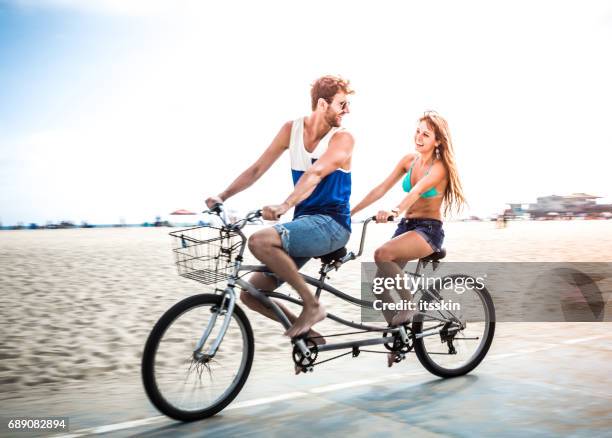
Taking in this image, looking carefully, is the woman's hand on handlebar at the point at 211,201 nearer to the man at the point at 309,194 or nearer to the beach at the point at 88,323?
the man at the point at 309,194

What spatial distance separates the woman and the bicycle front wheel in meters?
1.29

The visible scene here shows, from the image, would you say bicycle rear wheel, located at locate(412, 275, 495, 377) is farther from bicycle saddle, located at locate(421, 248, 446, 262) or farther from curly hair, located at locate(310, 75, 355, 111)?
curly hair, located at locate(310, 75, 355, 111)

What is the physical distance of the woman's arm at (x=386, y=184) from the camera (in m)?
5.41

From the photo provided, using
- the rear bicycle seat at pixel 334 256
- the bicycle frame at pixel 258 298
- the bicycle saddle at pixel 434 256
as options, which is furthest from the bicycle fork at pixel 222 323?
the bicycle saddle at pixel 434 256

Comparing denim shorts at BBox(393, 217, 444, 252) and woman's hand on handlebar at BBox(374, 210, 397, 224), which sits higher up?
woman's hand on handlebar at BBox(374, 210, 397, 224)

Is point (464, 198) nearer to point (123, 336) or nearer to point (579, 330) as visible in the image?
point (579, 330)

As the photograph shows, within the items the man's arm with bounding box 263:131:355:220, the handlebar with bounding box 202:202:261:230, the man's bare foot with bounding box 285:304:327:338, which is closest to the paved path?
the man's bare foot with bounding box 285:304:327:338

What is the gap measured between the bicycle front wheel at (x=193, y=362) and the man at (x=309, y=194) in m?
0.29

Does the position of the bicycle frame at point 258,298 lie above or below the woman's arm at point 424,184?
below

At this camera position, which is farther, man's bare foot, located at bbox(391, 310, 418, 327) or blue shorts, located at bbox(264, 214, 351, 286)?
man's bare foot, located at bbox(391, 310, 418, 327)

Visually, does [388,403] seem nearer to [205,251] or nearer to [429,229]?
[429,229]

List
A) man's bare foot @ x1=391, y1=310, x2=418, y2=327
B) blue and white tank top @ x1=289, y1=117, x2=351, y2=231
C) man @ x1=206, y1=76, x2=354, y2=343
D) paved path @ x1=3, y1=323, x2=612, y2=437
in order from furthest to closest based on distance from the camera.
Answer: man's bare foot @ x1=391, y1=310, x2=418, y2=327 → blue and white tank top @ x1=289, y1=117, x2=351, y2=231 → man @ x1=206, y1=76, x2=354, y2=343 → paved path @ x1=3, y1=323, x2=612, y2=437

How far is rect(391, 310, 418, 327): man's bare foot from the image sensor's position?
16.9 ft

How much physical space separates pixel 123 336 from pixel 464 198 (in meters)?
4.35
